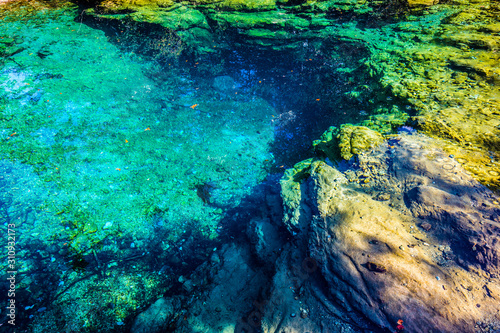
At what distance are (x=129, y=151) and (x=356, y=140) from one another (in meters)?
3.87

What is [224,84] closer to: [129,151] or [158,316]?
[129,151]

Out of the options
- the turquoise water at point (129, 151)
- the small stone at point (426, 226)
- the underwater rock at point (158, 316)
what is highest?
the small stone at point (426, 226)

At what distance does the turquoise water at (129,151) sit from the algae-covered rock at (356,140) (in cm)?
67

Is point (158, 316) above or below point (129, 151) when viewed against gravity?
below

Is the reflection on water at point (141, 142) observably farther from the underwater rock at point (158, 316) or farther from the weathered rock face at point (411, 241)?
the weathered rock face at point (411, 241)

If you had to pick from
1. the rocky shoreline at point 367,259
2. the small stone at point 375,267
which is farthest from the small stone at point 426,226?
the small stone at point 375,267

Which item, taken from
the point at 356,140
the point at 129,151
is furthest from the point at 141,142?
the point at 356,140

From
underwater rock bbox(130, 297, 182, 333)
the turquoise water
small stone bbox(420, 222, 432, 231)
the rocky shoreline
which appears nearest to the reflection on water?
the turquoise water

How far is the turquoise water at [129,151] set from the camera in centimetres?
279

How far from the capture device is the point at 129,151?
3994 millimetres

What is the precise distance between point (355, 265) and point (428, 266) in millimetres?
585

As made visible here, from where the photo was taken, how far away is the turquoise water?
2.79 m

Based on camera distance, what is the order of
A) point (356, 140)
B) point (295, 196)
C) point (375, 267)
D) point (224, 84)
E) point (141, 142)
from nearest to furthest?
point (375, 267) → point (295, 196) → point (356, 140) → point (141, 142) → point (224, 84)

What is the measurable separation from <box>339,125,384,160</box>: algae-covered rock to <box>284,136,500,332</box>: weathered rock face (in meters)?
0.25
